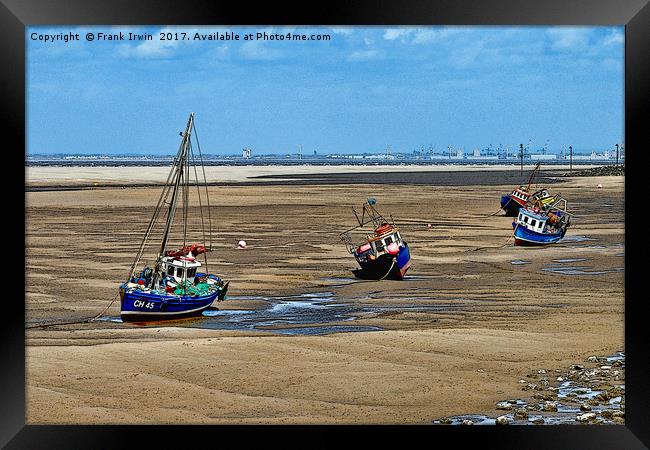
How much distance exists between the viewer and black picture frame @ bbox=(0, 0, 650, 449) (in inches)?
297

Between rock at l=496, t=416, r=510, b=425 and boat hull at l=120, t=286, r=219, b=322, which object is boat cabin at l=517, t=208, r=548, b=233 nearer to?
boat hull at l=120, t=286, r=219, b=322

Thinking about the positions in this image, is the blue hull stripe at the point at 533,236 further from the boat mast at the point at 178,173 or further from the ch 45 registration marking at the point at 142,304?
the ch 45 registration marking at the point at 142,304

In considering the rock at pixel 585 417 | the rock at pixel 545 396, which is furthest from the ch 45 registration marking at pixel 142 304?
the rock at pixel 585 417

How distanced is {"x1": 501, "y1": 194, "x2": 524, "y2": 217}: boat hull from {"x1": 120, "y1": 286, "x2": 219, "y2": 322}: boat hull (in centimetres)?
1143

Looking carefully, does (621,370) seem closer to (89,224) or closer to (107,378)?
(107,378)

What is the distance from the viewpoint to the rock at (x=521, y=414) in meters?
9.08

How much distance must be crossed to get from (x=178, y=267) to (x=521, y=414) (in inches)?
178

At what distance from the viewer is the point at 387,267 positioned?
1490cm

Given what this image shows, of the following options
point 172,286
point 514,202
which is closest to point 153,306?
point 172,286

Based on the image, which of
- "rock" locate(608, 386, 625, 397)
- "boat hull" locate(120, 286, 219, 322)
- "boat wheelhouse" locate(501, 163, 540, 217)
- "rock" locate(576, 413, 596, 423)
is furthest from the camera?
"boat wheelhouse" locate(501, 163, 540, 217)

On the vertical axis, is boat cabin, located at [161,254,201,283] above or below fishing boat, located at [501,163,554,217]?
below

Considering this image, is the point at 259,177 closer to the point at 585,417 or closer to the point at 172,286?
the point at 172,286

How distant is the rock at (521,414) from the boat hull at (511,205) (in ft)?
42.2

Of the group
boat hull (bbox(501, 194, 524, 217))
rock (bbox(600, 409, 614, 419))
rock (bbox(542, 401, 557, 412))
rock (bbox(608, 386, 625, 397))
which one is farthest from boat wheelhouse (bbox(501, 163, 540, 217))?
rock (bbox(600, 409, 614, 419))
